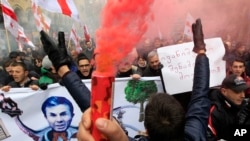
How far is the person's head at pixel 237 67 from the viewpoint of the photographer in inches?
178

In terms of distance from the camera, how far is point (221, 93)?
3174 millimetres

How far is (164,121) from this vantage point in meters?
1.79

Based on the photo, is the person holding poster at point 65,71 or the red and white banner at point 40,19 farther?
the red and white banner at point 40,19

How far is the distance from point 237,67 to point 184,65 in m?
1.00

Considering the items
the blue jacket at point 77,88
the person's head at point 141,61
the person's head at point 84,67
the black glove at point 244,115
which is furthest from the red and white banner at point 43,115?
the blue jacket at point 77,88

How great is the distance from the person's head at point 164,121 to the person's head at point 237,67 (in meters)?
2.84

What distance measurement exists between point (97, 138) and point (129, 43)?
30 cm

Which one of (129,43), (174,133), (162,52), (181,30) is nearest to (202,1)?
(162,52)

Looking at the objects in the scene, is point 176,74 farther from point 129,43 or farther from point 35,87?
point 129,43

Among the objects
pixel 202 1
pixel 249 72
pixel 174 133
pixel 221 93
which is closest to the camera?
pixel 174 133

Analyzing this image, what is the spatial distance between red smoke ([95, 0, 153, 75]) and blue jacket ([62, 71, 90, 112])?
1.88 ft

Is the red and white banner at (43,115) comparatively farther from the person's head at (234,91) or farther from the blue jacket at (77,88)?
the blue jacket at (77,88)

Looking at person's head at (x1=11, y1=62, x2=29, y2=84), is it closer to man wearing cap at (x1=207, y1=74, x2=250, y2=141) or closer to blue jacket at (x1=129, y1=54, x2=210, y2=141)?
man wearing cap at (x1=207, y1=74, x2=250, y2=141)

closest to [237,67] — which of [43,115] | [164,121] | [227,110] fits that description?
[227,110]
